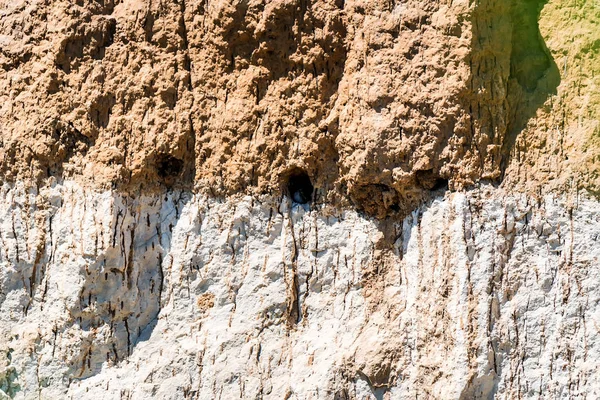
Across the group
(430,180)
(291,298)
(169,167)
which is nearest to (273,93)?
(169,167)

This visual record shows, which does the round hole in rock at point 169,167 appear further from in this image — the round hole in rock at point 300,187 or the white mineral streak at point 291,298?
the round hole in rock at point 300,187

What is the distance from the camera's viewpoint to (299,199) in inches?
163

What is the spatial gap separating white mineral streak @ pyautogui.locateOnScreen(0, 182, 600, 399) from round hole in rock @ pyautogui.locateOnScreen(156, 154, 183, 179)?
0.10 m

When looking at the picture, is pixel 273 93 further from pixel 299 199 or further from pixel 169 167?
pixel 169 167

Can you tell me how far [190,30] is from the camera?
4262mm

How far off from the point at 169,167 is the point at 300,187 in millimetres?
635

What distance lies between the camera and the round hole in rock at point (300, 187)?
4137mm

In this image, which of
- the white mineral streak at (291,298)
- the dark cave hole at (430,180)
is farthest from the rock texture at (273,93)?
the white mineral streak at (291,298)

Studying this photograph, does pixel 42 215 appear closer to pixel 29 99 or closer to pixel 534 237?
pixel 29 99

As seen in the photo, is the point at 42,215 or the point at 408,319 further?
the point at 42,215

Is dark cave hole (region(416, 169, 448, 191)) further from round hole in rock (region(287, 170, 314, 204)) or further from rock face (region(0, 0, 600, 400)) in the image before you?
round hole in rock (region(287, 170, 314, 204))

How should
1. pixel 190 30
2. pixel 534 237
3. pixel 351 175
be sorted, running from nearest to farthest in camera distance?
pixel 534 237
pixel 351 175
pixel 190 30

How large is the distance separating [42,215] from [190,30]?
3.78 ft

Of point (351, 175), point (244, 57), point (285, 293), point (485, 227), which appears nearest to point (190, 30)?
point (244, 57)
